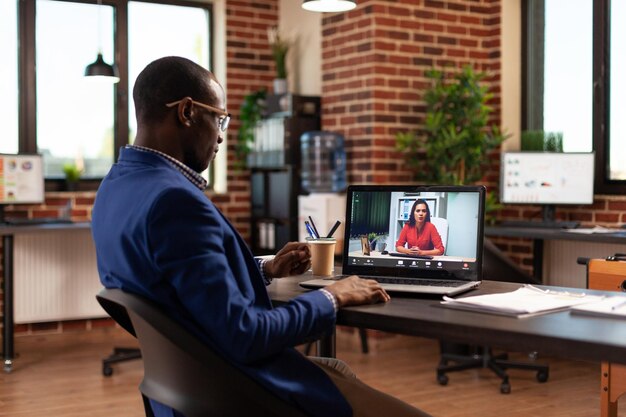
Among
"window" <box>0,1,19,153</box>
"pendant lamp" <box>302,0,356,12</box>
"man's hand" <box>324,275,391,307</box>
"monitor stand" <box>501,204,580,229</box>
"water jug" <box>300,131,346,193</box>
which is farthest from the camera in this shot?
"window" <box>0,1,19,153</box>

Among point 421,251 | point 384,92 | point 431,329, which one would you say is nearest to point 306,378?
point 431,329

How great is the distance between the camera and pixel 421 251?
226 cm

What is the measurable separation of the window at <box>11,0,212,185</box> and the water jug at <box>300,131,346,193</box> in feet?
4.40

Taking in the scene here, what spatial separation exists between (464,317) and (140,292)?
0.64 m

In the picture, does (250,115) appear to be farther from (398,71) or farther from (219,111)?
(219,111)

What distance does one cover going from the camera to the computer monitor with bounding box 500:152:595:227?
4.91 m

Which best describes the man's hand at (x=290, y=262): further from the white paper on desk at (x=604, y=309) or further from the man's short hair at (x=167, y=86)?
the white paper on desk at (x=604, y=309)

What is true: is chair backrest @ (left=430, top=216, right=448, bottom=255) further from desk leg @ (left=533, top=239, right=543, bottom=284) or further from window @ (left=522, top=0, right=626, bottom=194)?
window @ (left=522, top=0, right=626, bottom=194)

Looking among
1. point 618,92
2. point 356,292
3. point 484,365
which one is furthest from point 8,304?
point 618,92

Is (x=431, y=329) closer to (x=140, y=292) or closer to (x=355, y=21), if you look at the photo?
(x=140, y=292)

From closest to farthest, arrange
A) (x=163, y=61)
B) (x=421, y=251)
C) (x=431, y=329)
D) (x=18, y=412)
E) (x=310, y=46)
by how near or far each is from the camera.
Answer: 1. (x=431, y=329)
2. (x=163, y=61)
3. (x=421, y=251)
4. (x=18, y=412)
5. (x=310, y=46)

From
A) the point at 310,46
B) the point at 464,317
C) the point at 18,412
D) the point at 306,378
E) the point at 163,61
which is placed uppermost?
the point at 310,46

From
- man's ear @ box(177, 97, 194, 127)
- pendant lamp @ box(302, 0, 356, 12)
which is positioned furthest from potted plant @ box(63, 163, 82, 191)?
man's ear @ box(177, 97, 194, 127)

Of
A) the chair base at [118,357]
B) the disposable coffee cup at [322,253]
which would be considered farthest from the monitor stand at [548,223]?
the disposable coffee cup at [322,253]
